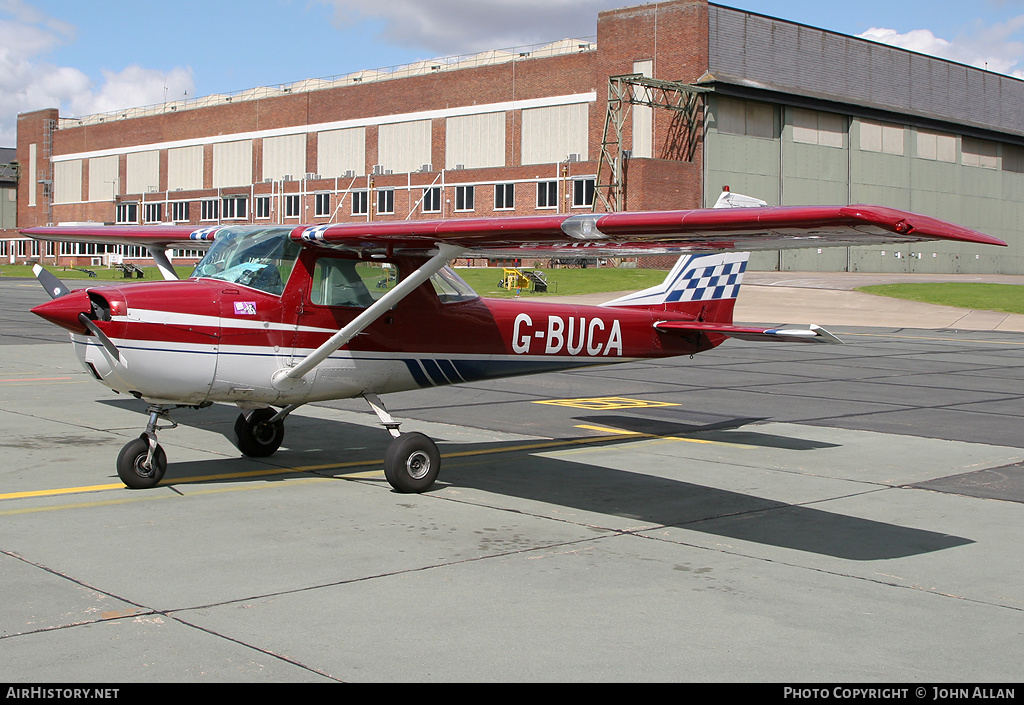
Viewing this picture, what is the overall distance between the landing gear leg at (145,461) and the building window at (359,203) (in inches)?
2603

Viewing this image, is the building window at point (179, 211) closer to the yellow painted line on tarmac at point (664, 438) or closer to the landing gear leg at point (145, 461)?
the yellow painted line on tarmac at point (664, 438)

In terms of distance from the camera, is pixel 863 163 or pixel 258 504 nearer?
pixel 258 504

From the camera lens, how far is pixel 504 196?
67.8 meters

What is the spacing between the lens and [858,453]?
11.0 meters

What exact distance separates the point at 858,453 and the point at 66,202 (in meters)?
104

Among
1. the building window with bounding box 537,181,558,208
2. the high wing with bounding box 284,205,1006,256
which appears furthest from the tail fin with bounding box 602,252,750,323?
the building window with bounding box 537,181,558,208

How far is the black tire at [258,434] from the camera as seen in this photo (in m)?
10.2

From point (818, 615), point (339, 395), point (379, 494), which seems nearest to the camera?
point (818, 615)

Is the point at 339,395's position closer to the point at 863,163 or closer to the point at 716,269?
the point at 716,269

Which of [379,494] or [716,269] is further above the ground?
[716,269]

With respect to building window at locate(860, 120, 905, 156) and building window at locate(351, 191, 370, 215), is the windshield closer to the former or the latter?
building window at locate(860, 120, 905, 156)

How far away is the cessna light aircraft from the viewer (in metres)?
7.86

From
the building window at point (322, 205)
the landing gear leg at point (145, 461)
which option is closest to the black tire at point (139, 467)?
the landing gear leg at point (145, 461)

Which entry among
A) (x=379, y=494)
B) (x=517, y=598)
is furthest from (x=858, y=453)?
(x=517, y=598)
